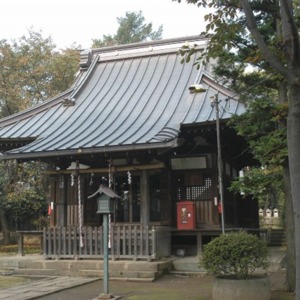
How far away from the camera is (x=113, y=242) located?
1262cm

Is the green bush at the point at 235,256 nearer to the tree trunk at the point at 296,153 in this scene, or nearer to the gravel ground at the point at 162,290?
the gravel ground at the point at 162,290

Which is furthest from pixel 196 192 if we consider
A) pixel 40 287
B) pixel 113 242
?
pixel 40 287

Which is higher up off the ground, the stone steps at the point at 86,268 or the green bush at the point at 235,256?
the green bush at the point at 235,256

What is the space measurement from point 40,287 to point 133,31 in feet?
149

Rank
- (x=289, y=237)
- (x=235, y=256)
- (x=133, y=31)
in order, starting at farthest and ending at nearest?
(x=133, y=31) < (x=289, y=237) < (x=235, y=256)

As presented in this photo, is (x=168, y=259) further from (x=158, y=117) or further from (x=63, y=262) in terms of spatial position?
(x=158, y=117)

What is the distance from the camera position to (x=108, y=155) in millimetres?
13539

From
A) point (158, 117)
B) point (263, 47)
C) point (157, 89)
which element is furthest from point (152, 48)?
point (263, 47)

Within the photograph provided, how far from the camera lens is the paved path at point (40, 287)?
30.2 feet

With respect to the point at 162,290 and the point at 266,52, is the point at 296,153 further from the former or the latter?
the point at 162,290

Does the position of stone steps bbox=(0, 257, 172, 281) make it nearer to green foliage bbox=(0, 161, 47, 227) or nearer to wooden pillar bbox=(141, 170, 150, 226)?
wooden pillar bbox=(141, 170, 150, 226)

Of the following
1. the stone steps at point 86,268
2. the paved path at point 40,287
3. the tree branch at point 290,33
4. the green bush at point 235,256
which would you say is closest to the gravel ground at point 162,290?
the paved path at point 40,287

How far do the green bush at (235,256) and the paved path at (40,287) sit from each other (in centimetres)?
357

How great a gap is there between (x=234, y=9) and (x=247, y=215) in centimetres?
1383
